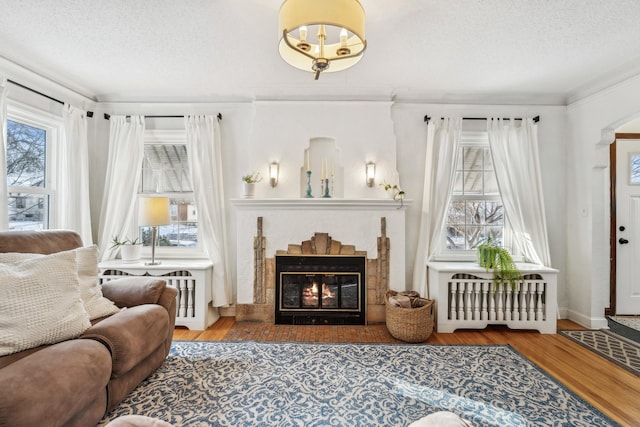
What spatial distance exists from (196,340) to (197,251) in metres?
1.11

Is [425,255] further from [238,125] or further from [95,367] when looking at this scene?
[95,367]

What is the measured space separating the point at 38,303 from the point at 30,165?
2.19m

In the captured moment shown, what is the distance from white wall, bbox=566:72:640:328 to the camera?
3.14 m

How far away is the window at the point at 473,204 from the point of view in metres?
3.69

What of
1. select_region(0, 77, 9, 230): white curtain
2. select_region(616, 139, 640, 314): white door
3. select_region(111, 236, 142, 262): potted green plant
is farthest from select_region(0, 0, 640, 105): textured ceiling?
select_region(111, 236, 142, 262): potted green plant

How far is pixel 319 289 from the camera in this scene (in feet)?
11.3

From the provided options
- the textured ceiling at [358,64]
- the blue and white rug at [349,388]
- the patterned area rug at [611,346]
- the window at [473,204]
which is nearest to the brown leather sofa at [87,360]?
the blue and white rug at [349,388]

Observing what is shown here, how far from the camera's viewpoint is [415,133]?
3.61m

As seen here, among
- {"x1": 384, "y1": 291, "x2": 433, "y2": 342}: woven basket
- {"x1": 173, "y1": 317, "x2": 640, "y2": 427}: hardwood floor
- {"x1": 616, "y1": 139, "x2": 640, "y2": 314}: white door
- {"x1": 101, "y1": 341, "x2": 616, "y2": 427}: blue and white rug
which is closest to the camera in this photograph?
{"x1": 101, "y1": 341, "x2": 616, "y2": 427}: blue and white rug

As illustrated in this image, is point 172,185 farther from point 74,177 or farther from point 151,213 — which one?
point 74,177

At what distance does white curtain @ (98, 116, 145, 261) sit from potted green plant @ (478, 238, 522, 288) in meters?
3.89

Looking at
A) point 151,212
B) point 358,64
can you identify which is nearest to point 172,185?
point 151,212

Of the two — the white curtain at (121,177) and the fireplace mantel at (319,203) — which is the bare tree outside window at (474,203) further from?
the white curtain at (121,177)

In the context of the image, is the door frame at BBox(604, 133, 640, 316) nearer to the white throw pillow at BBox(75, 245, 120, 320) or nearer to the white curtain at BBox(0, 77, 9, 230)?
the white throw pillow at BBox(75, 245, 120, 320)
